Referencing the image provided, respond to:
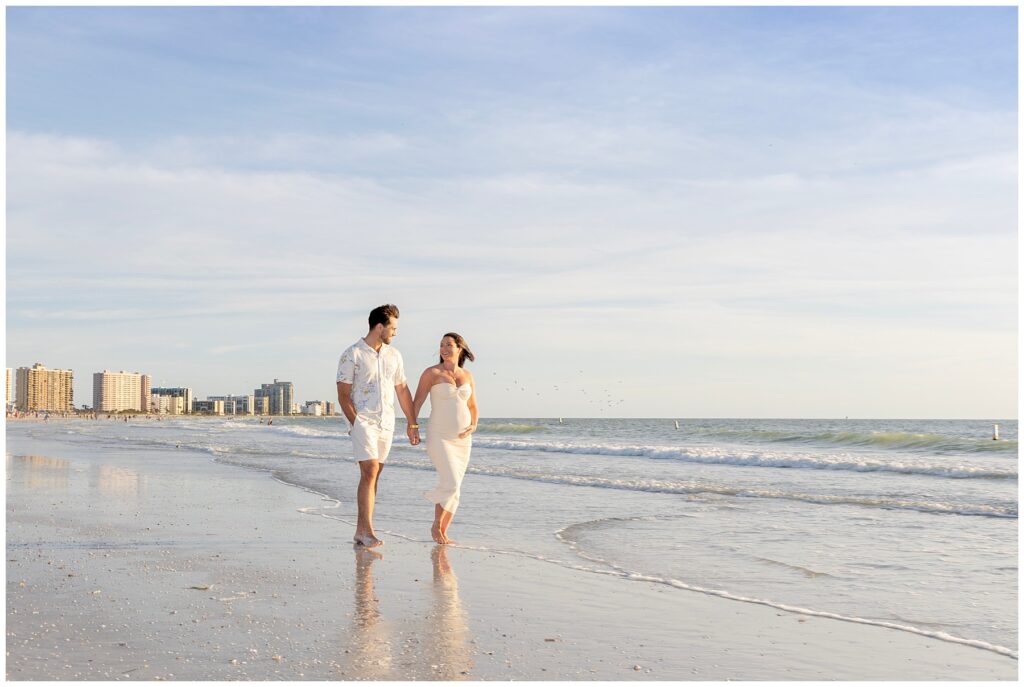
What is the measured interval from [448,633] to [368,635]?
0.41 meters

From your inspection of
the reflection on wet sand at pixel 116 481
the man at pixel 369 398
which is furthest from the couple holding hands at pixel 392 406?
the reflection on wet sand at pixel 116 481

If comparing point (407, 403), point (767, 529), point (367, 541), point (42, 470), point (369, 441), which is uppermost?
point (407, 403)

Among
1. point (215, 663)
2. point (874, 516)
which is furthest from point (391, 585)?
point (874, 516)

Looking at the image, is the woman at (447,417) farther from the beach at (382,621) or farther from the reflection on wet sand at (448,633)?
the reflection on wet sand at (448,633)

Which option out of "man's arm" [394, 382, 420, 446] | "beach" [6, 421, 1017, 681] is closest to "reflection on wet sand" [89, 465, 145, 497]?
"beach" [6, 421, 1017, 681]

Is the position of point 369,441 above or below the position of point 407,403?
below

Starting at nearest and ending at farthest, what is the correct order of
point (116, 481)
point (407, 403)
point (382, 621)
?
point (382, 621) < point (407, 403) < point (116, 481)

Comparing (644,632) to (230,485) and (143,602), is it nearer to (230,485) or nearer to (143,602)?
(143,602)

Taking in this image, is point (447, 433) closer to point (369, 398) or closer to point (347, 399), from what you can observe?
point (369, 398)

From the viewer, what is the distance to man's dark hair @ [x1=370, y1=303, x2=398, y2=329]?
795 cm

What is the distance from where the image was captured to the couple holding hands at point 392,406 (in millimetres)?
7910

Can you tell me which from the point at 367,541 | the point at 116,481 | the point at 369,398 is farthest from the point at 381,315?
the point at 116,481

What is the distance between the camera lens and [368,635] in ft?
15.7

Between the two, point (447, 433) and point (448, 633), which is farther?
point (447, 433)
